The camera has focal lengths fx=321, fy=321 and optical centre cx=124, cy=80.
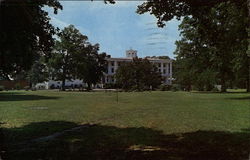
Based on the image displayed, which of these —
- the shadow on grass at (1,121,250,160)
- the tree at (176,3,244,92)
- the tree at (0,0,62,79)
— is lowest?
the shadow on grass at (1,121,250,160)

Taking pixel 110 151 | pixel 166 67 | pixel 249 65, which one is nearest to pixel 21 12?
pixel 110 151

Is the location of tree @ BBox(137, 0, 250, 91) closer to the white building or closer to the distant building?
the distant building

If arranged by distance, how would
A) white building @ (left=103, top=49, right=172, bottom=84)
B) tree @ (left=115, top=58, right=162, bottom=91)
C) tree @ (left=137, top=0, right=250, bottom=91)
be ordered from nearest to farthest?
1. tree @ (left=137, top=0, right=250, bottom=91)
2. tree @ (left=115, top=58, right=162, bottom=91)
3. white building @ (left=103, top=49, right=172, bottom=84)

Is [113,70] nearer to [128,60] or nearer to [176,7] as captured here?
[128,60]

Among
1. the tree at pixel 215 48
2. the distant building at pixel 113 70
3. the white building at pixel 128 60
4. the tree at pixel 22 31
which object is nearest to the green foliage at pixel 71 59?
the tree at pixel 22 31

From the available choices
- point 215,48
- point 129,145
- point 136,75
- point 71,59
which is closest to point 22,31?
point 129,145

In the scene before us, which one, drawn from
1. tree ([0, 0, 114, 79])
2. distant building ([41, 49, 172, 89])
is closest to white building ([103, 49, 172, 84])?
distant building ([41, 49, 172, 89])

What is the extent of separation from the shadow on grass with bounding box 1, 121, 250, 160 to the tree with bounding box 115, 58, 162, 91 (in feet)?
220

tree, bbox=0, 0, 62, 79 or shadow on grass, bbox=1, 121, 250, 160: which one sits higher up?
tree, bbox=0, 0, 62, 79

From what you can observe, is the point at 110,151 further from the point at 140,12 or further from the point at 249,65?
the point at 249,65

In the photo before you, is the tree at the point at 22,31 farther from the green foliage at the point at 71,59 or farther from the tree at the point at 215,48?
the tree at the point at 215,48

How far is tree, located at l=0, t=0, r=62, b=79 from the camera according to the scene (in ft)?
28.9

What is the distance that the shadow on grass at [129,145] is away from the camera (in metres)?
8.99

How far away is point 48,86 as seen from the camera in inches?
3418
